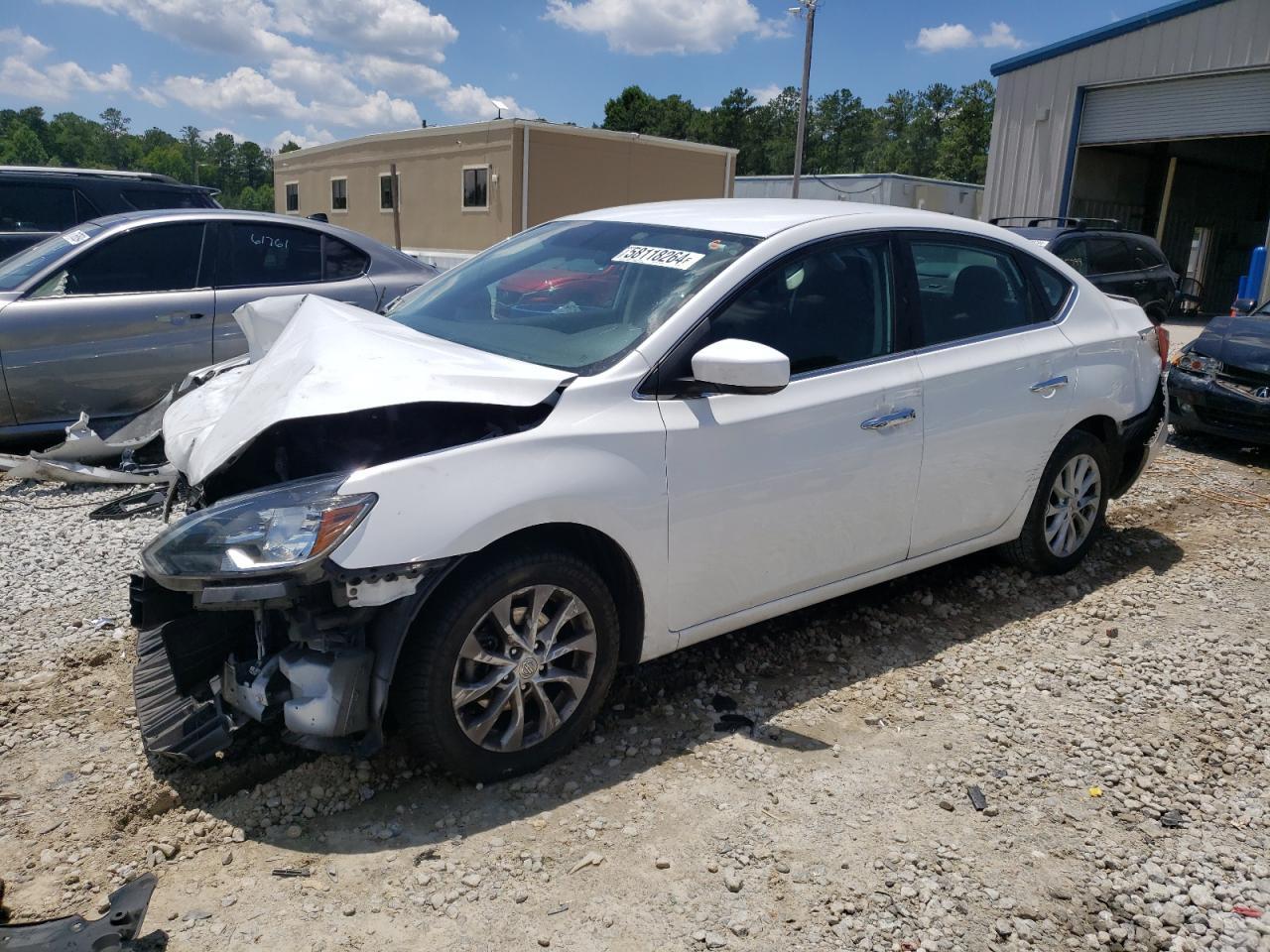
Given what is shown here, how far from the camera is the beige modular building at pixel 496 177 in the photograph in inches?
1095

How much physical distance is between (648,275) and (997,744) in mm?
2064

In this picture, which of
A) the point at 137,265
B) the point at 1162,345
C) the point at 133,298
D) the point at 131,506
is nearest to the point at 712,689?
the point at 1162,345

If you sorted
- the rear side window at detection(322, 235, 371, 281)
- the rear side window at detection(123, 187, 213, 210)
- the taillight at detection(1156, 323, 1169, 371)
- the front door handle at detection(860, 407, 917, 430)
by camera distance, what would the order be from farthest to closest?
the rear side window at detection(123, 187, 213, 210), the rear side window at detection(322, 235, 371, 281), the taillight at detection(1156, 323, 1169, 371), the front door handle at detection(860, 407, 917, 430)

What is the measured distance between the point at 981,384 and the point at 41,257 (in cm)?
600

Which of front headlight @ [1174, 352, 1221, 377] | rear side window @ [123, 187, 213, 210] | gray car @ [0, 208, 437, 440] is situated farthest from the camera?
rear side window @ [123, 187, 213, 210]

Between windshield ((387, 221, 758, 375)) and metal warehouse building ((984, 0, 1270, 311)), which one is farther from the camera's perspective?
metal warehouse building ((984, 0, 1270, 311))

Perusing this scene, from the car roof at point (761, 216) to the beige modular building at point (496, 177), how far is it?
22521mm

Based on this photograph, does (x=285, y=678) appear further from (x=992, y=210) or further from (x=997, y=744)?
(x=992, y=210)

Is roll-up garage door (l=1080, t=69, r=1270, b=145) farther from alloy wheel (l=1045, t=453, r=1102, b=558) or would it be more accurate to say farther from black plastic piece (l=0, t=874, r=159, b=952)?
black plastic piece (l=0, t=874, r=159, b=952)

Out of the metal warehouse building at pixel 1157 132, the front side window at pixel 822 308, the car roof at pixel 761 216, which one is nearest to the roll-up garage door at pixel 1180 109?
the metal warehouse building at pixel 1157 132

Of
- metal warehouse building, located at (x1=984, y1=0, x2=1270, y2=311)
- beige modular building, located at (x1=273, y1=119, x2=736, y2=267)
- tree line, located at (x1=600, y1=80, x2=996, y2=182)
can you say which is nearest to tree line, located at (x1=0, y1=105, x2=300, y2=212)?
tree line, located at (x1=600, y1=80, x2=996, y2=182)

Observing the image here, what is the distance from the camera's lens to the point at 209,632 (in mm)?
2873

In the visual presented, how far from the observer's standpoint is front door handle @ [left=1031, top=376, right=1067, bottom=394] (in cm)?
434

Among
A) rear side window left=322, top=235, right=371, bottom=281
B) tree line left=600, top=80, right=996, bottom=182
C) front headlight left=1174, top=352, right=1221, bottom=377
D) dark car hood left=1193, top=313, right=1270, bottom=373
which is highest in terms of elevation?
tree line left=600, top=80, right=996, bottom=182
